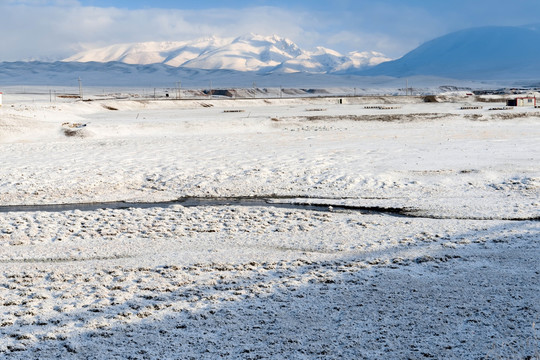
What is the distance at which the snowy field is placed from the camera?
5105mm

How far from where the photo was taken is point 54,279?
264 inches

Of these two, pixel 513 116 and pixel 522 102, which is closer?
pixel 513 116

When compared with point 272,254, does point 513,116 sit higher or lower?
higher

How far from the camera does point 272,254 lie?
768cm

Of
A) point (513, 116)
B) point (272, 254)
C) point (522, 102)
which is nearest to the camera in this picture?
point (272, 254)

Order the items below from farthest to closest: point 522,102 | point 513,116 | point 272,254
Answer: point 522,102
point 513,116
point 272,254

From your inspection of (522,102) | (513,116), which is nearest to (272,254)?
(513,116)

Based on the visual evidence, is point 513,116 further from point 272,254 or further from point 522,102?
point 272,254

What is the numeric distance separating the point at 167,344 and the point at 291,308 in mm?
1366

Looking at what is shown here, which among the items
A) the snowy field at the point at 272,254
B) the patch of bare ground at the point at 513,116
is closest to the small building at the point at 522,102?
the patch of bare ground at the point at 513,116

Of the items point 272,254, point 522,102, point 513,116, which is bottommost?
point 272,254

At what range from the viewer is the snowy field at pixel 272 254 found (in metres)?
5.11

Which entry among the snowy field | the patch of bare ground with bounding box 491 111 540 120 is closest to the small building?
the patch of bare ground with bounding box 491 111 540 120

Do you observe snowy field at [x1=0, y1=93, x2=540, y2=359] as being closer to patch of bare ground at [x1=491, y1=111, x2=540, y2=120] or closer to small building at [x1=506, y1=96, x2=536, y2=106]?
patch of bare ground at [x1=491, y1=111, x2=540, y2=120]
